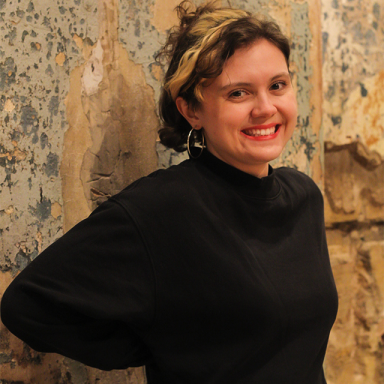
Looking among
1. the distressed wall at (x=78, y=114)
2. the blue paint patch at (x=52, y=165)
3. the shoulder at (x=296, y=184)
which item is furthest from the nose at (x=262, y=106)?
the blue paint patch at (x=52, y=165)

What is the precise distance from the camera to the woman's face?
3.67ft

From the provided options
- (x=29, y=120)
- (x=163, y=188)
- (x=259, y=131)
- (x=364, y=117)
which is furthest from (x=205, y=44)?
(x=364, y=117)

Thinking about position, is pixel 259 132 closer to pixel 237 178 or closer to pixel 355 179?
pixel 237 178

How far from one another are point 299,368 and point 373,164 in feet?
5.30

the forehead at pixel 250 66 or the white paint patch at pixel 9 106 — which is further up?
the forehead at pixel 250 66

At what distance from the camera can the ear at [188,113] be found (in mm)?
1205

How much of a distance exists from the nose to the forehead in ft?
0.13

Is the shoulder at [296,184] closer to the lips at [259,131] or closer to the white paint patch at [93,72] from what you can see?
the lips at [259,131]

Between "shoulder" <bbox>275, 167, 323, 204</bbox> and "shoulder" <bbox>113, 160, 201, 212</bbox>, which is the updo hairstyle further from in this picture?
"shoulder" <bbox>275, 167, 323, 204</bbox>

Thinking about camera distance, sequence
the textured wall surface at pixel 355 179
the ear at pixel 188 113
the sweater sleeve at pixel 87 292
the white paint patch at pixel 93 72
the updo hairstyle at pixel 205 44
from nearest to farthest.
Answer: the sweater sleeve at pixel 87 292 → the updo hairstyle at pixel 205 44 → the ear at pixel 188 113 → the white paint patch at pixel 93 72 → the textured wall surface at pixel 355 179

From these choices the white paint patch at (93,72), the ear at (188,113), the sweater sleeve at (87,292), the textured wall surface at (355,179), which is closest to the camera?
the sweater sleeve at (87,292)

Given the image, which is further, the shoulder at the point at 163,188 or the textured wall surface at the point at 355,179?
the textured wall surface at the point at 355,179

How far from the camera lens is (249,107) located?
3.71 ft

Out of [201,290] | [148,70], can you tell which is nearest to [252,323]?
[201,290]
